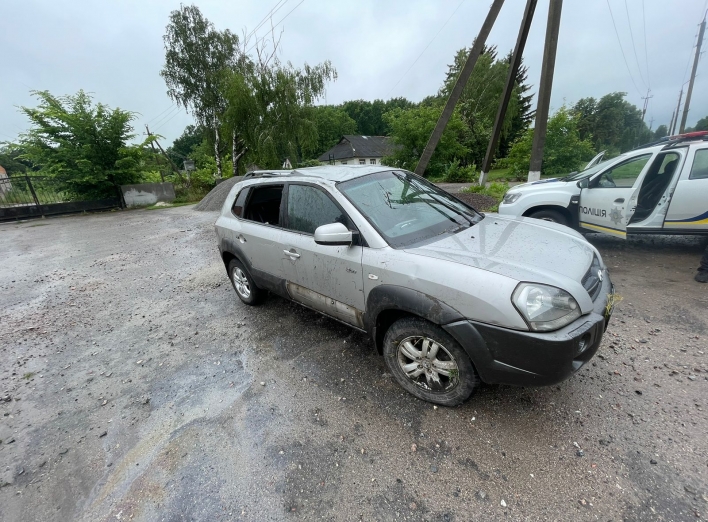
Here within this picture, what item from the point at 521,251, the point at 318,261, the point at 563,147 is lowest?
the point at 318,261

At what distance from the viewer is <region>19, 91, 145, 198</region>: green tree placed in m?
13.6

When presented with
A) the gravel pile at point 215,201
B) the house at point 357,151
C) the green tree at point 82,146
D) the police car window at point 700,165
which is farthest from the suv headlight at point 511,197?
the house at point 357,151

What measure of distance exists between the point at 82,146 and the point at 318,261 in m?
17.6

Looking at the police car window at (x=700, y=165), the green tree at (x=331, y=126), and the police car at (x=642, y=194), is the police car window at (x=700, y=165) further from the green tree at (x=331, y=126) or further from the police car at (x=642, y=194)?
the green tree at (x=331, y=126)

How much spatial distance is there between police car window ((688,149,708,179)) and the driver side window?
47cm

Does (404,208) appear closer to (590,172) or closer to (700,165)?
(590,172)

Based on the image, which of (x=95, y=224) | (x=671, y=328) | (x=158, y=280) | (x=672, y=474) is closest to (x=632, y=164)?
(x=671, y=328)

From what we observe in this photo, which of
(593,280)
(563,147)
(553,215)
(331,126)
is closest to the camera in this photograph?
(593,280)

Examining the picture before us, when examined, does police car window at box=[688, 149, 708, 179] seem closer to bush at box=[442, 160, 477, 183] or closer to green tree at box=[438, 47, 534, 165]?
bush at box=[442, 160, 477, 183]

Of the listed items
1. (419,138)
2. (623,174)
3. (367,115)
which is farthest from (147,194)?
(367,115)

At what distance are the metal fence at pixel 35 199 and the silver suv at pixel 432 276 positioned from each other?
56.4ft

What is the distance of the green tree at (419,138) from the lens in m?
17.6

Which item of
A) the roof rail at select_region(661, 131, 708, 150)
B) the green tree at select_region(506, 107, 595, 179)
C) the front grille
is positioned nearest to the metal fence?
the front grille

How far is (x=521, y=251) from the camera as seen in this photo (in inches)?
84.3
